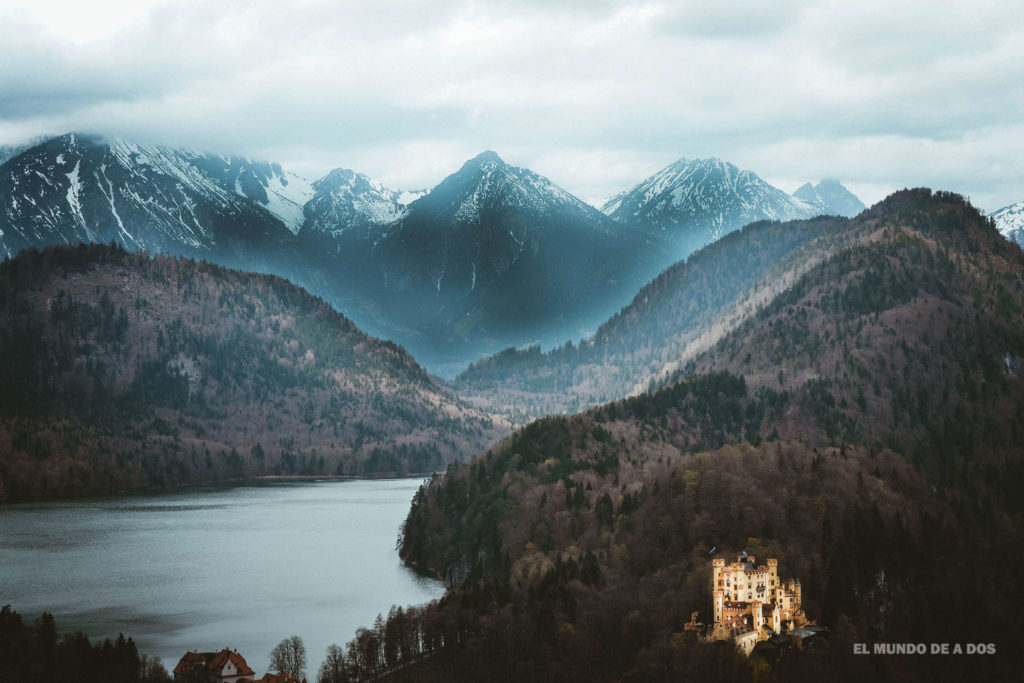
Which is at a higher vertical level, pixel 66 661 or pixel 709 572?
pixel 709 572

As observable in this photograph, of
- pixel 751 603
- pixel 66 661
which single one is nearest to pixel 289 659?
pixel 66 661

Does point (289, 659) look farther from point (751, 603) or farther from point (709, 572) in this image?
point (751, 603)

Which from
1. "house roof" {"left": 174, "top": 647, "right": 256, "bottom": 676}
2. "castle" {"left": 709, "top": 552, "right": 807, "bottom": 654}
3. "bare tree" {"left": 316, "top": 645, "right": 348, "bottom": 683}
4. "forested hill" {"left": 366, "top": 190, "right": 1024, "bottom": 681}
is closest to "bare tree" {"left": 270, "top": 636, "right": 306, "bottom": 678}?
"bare tree" {"left": 316, "top": 645, "right": 348, "bottom": 683}

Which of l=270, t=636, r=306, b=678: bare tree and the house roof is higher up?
the house roof

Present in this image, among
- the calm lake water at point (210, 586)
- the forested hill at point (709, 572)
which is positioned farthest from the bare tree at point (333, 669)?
the forested hill at point (709, 572)

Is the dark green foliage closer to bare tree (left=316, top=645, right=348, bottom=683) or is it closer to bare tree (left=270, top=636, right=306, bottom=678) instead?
bare tree (left=270, top=636, right=306, bottom=678)

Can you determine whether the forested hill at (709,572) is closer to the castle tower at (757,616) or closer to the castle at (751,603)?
the castle at (751,603)
